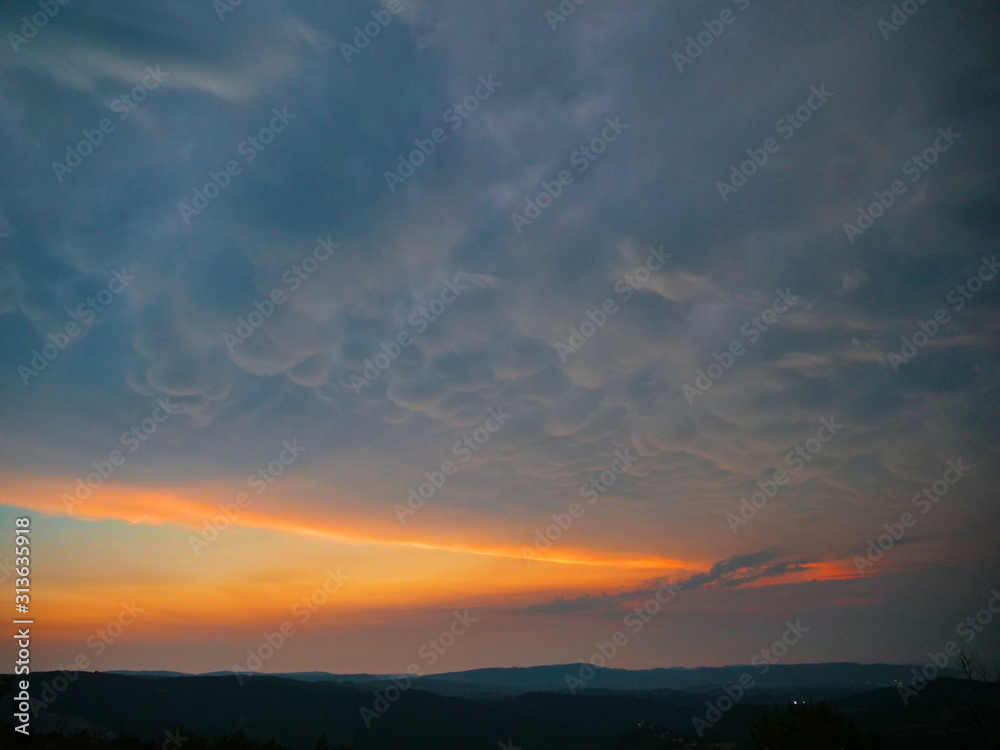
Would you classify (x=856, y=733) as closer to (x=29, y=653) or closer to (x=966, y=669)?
(x=966, y=669)

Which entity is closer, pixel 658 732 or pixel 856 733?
pixel 856 733

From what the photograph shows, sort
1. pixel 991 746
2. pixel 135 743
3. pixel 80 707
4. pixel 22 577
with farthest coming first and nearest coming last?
Answer: 1. pixel 80 707
2. pixel 135 743
3. pixel 991 746
4. pixel 22 577

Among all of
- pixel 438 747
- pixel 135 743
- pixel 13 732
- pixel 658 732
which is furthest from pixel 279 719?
pixel 13 732

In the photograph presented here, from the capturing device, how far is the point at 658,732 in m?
195

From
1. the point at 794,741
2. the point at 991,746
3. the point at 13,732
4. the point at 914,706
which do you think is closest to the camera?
the point at 991,746

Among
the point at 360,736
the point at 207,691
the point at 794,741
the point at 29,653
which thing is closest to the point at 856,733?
the point at 794,741

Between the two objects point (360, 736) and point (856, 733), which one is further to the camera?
point (360, 736)

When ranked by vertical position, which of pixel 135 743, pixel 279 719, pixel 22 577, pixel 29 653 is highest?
pixel 22 577

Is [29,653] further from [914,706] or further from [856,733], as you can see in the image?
[914,706]

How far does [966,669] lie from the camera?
4409cm

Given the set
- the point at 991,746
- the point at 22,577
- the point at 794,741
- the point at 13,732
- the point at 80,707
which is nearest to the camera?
the point at 22,577

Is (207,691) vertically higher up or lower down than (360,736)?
higher up

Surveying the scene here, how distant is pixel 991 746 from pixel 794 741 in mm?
12918

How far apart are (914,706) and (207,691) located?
257030mm
